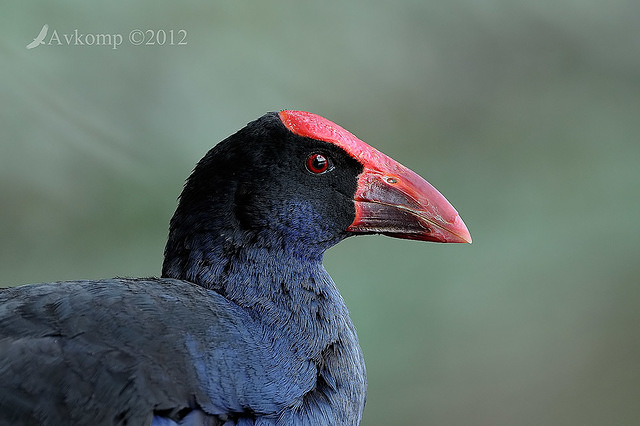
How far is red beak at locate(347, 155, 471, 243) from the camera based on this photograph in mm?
1651

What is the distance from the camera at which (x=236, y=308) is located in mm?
1537

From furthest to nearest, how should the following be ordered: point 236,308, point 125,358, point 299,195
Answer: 1. point 299,195
2. point 236,308
3. point 125,358

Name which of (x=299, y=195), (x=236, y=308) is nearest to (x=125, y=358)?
(x=236, y=308)

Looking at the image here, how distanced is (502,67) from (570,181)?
0.64 metres

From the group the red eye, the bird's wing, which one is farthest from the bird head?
the bird's wing

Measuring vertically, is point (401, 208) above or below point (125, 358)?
above

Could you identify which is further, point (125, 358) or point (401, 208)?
point (401, 208)

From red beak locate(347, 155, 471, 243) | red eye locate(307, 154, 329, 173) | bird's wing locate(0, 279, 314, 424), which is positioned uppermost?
red eye locate(307, 154, 329, 173)

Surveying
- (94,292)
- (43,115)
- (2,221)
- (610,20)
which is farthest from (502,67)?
(94,292)

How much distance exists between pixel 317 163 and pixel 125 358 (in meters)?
0.56

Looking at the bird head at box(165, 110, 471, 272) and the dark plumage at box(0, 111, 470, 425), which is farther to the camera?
the bird head at box(165, 110, 471, 272)

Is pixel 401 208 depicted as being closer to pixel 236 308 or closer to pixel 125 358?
pixel 236 308

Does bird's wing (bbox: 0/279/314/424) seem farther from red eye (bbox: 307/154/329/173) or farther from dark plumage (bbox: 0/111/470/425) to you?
red eye (bbox: 307/154/329/173)

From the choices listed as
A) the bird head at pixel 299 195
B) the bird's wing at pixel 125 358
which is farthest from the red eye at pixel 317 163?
the bird's wing at pixel 125 358
